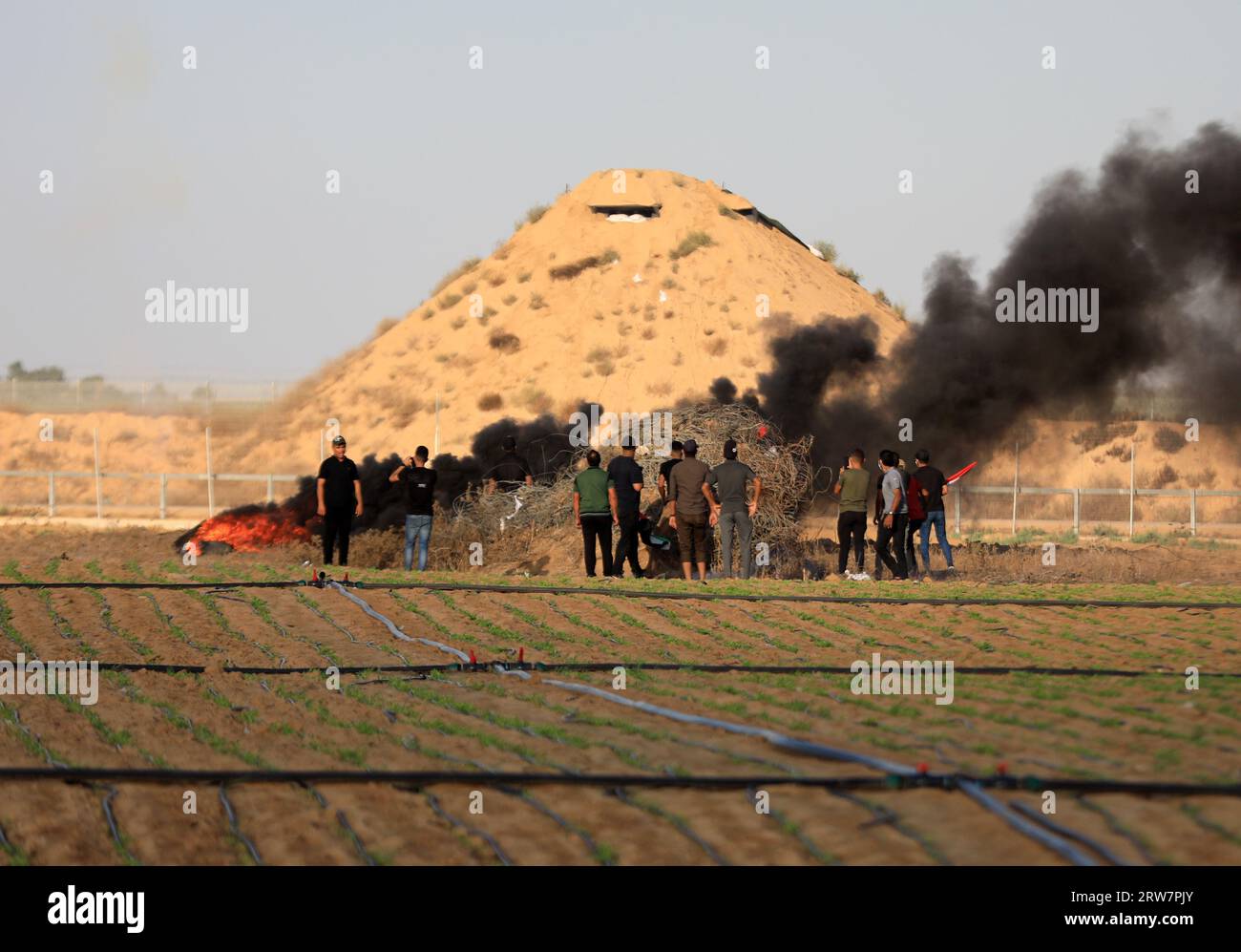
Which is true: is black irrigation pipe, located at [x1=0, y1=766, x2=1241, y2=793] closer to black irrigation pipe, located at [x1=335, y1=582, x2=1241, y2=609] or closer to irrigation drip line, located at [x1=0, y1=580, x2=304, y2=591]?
black irrigation pipe, located at [x1=335, y1=582, x2=1241, y2=609]

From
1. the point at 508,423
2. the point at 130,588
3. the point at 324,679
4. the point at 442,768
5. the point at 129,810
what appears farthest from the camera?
the point at 508,423

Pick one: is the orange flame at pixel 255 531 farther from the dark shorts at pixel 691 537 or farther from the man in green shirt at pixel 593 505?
the dark shorts at pixel 691 537

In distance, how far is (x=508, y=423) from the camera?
40.3 m

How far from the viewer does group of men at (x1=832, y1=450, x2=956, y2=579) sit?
64.9ft

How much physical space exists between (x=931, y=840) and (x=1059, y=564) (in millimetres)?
18913

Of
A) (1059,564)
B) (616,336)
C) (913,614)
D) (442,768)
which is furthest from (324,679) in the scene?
(616,336)

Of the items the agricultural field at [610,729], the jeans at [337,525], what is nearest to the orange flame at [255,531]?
the jeans at [337,525]

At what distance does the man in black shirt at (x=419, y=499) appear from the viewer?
19.8 meters

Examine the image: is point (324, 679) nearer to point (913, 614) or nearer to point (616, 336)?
point (913, 614)

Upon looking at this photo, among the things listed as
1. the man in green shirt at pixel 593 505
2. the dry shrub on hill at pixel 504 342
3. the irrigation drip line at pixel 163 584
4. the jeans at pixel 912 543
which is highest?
the dry shrub on hill at pixel 504 342

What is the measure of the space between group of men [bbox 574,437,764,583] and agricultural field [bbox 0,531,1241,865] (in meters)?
2.14

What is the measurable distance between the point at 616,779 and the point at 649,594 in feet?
28.4

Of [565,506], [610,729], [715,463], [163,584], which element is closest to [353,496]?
[163,584]

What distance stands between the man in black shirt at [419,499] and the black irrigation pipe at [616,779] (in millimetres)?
11044
